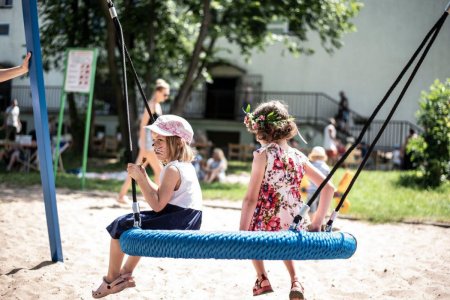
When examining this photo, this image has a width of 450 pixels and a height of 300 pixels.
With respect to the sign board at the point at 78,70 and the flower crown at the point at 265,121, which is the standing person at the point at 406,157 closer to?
the sign board at the point at 78,70

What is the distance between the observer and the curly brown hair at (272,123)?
3.50 meters

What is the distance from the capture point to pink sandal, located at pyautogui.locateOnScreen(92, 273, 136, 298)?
3328 mm

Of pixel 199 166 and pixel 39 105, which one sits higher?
pixel 39 105

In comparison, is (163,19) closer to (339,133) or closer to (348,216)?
(339,133)

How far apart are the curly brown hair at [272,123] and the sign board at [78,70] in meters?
6.87

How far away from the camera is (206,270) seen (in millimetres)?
Result: 4723

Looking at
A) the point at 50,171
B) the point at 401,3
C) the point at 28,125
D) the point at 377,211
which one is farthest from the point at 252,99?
the point at 50,171

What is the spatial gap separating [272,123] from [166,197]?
793 mm

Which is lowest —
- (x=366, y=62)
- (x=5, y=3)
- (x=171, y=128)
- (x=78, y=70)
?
(x=171, y=128)

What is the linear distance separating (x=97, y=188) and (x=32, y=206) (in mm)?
2452

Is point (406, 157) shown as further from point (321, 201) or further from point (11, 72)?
point (11, 72)

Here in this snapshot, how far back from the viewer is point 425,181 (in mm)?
10898

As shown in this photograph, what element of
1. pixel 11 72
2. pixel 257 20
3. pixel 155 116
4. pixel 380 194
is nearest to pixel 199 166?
pixel 380 194

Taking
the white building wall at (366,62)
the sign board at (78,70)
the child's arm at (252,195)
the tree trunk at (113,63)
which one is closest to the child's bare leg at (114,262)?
the child's arm at (252,195)
